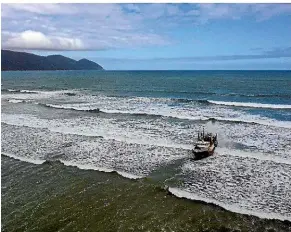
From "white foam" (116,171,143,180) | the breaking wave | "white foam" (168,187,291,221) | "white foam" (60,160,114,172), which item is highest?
the breaking wave

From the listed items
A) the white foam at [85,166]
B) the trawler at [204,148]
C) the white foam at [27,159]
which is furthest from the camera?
the trawler at [204,148]

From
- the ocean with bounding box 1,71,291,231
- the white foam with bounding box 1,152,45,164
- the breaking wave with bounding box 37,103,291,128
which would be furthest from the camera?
the breaking wave with bounding box 37,103,291,128

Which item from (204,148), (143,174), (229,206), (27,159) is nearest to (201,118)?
(204,148)

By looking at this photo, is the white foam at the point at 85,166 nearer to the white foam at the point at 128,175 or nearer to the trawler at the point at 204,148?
the white foam at the point at 128,175

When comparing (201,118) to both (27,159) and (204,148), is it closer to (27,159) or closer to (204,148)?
(204,148)

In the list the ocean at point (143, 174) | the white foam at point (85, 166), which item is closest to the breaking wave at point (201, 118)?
the ocean at point (143, 174)

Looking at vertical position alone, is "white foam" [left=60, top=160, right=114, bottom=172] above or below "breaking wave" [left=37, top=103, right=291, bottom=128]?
below

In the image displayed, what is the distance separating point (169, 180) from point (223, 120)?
17626 millimetres

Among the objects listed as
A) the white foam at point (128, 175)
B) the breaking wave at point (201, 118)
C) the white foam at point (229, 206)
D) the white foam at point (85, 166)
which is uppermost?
the breaking wave at point (201, 118)

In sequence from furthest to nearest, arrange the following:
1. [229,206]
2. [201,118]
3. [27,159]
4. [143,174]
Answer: [201,118]
[27,159]
[143,174]
[229,206]

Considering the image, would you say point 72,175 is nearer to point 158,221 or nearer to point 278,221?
point 158,221

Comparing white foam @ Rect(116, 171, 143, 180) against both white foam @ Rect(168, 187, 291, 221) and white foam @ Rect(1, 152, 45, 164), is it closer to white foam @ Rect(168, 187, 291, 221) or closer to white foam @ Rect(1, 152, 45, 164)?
white foam @ Rect(168, 187, 291, 221)

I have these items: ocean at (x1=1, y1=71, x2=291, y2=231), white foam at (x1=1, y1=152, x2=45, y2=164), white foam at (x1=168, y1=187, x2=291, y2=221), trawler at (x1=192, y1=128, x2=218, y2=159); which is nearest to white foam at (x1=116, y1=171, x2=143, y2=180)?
ocean at (x1=1, y1=71, x2=291, y2=231)

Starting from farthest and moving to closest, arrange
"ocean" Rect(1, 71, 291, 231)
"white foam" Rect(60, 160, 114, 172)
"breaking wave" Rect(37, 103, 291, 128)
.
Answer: "breaking wave" Rect(37, 103, 291, 128)
"white foam" Rect(60, 160, 114, 172)
"ocean" Rect(1, 71, 291, 231)
